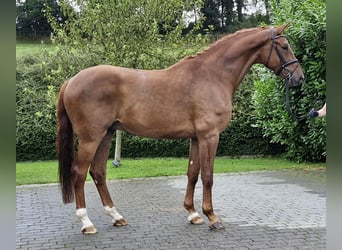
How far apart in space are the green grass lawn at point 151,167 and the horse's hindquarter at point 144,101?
4283 millimetres

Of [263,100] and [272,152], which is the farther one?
[272,152]

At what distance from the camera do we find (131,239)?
13.3 ft

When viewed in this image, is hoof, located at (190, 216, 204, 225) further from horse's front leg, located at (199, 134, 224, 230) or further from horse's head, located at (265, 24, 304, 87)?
horse's head, located at (265, 24, 304, 87)

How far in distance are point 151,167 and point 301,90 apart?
415cm

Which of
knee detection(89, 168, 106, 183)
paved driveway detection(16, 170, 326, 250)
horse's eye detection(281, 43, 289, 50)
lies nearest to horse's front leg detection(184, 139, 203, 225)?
paved driveway detection(16, 170, 326, 250)

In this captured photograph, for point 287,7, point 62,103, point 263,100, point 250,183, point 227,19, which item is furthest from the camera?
point 227,19

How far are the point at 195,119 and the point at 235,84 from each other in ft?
2.29

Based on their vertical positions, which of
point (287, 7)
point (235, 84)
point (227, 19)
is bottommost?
point (235, 84)

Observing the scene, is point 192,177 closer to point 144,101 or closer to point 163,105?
point 163,105

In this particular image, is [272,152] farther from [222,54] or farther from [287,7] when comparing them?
[222,54]

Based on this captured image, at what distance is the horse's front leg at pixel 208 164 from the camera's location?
4367 millimetres

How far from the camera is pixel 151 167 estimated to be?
9.81m

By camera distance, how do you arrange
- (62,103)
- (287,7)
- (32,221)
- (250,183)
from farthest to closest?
(287,7), (250,183), (32,221), (62,103)
